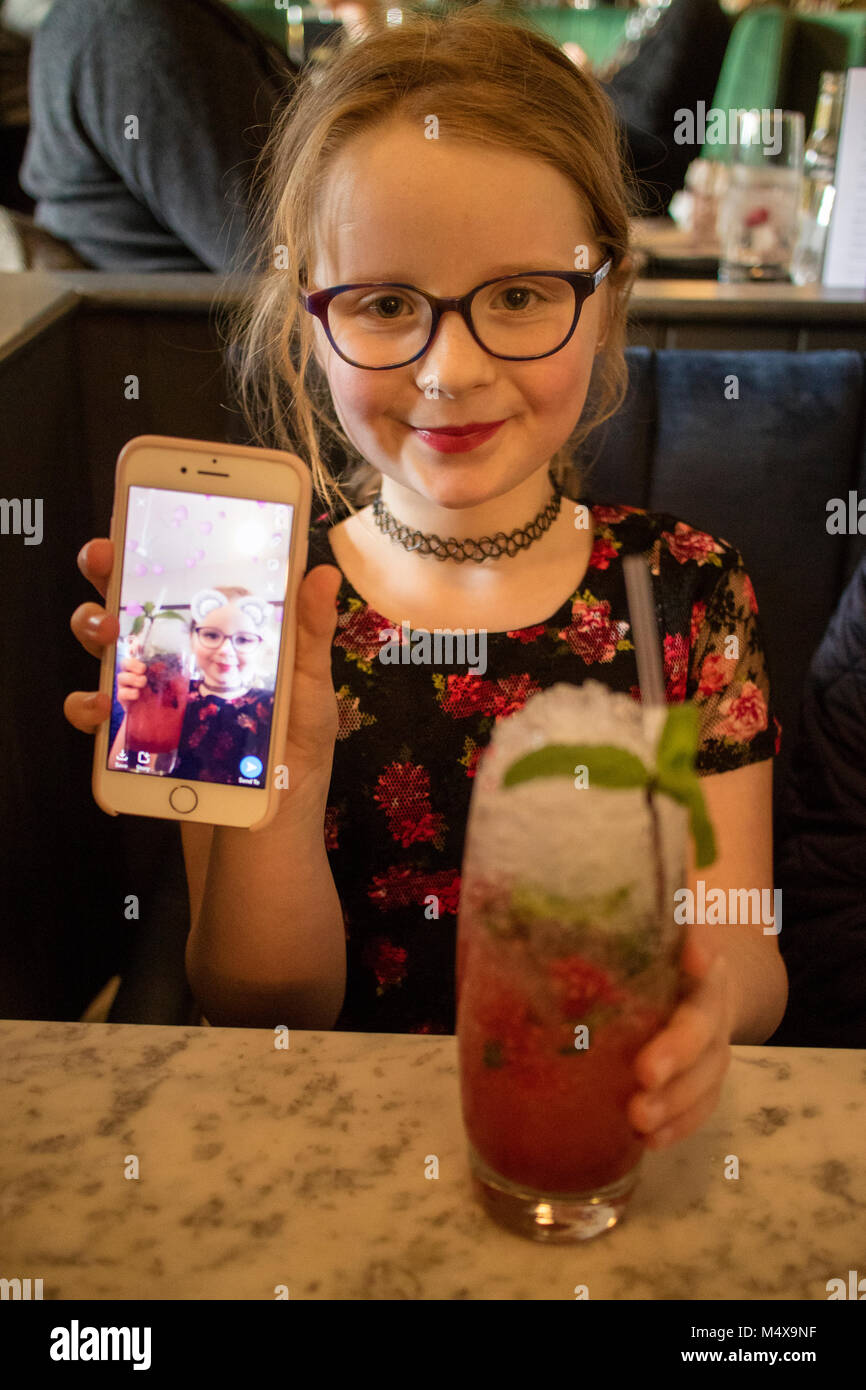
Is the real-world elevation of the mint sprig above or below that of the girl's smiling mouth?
below

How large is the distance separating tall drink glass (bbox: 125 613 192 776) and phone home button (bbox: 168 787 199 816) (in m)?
0.02

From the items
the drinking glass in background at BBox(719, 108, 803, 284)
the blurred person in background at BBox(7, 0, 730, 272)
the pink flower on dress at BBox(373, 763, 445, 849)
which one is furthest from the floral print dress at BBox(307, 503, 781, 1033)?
the drinking glass in background at BBox(719, 108, 803, 284)

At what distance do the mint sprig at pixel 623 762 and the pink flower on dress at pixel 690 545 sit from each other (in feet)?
2.30

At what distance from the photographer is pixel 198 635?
695 millimetres

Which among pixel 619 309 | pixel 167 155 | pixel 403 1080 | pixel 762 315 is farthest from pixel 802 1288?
pixel 167 155

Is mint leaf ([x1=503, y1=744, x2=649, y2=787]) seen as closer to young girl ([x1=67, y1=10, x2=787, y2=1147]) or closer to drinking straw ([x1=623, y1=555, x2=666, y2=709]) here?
drinking straw ([x1=623, y1=555, x2=666, y2=709])

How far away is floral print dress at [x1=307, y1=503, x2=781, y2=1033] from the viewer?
3.47 ft

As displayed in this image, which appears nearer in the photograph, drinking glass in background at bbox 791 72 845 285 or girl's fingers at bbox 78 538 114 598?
girl's fingers at bbox 78 538 114 598

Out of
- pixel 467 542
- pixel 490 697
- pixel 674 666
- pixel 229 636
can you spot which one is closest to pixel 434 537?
pixel 467 542

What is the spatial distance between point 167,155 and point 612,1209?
5.95 ft

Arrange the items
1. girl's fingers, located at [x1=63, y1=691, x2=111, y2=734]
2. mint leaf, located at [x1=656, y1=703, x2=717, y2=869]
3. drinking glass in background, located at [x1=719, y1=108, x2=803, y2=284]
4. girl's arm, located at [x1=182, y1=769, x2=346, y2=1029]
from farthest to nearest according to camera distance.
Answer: drinking glass in background, located at [x1=719, y1=108, x2=803, y2=284]
girl's arm, located at [x1=182, y1=769, x2=346, y2=1029]
girl's fingers, located at [x1=63, y1=691, x2=111, y2=734]
mint leaf, located at [x1=656, y1=703, x2=717, y2=869]

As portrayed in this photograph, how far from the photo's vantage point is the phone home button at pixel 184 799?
711 mm

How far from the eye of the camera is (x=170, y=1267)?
1.58 ft

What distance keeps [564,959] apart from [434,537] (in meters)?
0.66
